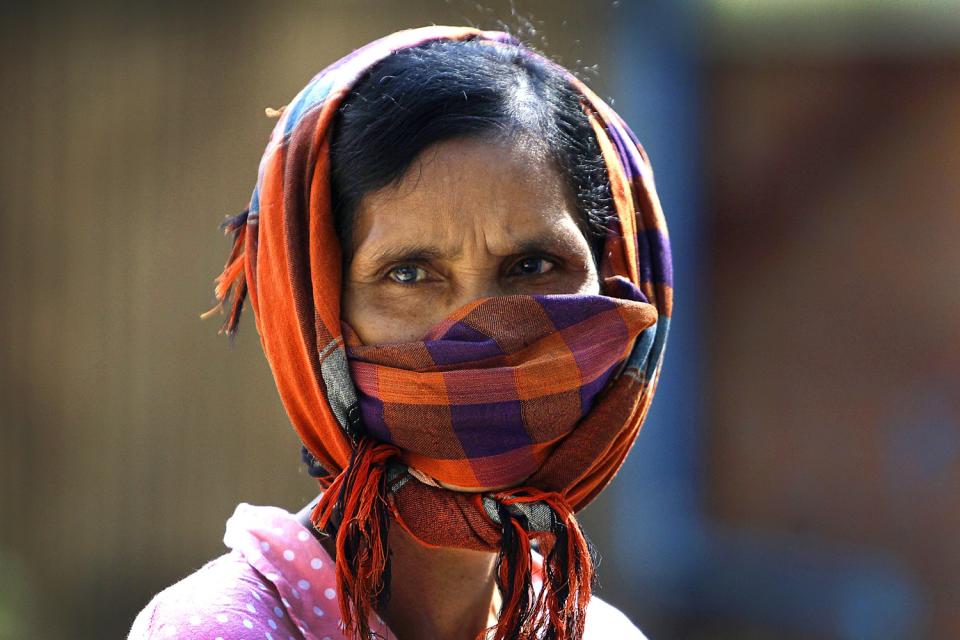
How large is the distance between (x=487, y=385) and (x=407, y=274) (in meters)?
0.27

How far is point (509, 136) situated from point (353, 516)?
733mm

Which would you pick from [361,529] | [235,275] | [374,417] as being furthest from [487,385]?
[235,275]

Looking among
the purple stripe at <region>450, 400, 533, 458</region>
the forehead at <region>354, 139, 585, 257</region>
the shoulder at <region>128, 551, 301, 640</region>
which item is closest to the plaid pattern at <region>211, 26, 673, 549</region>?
the purple stripe at <region>450, 400, 533, 458</region>

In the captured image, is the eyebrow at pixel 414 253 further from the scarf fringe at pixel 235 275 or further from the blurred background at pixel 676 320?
the blurred background at pixel 676 320

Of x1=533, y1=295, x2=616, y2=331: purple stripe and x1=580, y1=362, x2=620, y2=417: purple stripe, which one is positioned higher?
x1=533, y1=295, x2=616, y2=331: purple stripe

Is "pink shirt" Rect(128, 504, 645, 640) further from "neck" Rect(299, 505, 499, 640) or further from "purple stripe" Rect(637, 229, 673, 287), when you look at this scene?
"purple stripe" Rect(637, 229, 673, 287)

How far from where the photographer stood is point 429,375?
6.40ft

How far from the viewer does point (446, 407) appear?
196 centimetres

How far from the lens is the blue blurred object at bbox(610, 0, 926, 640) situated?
5.78 m

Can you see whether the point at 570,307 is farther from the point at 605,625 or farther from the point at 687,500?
the point at 687,500

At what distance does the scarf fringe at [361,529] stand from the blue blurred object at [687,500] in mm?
3915

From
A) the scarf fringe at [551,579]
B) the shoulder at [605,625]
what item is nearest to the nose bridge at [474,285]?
the scarf fringe at [551,579]

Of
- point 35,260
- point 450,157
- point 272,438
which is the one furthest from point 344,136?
point 35,260

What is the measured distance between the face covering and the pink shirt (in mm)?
64
